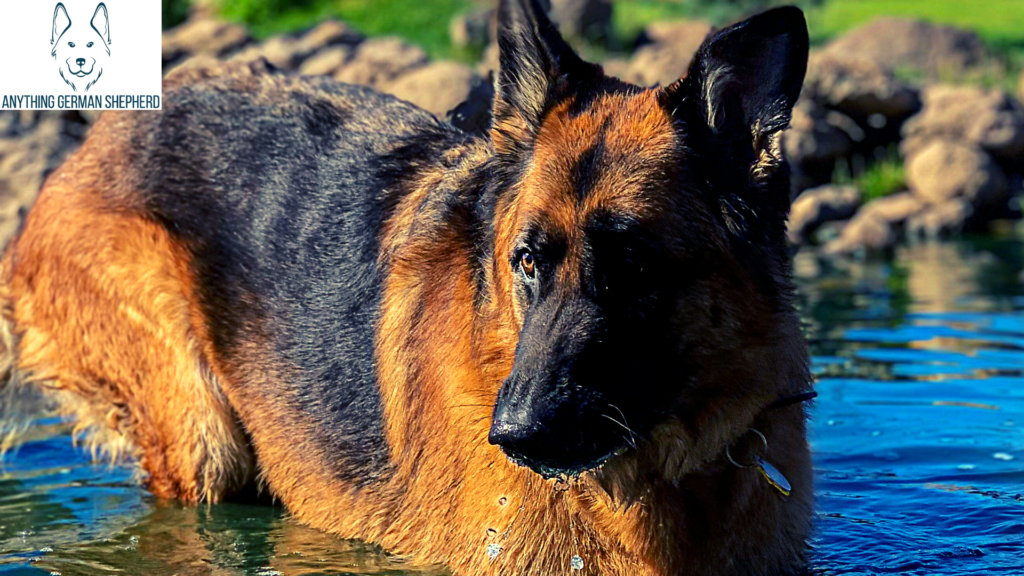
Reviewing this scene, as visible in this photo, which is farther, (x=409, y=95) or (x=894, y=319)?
(x=409, y=95)

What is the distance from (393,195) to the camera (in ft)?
17.1

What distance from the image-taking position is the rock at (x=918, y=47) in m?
22.8

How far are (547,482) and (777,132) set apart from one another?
1448 millimetres

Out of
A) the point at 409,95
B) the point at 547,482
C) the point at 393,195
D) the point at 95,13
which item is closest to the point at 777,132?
the point at 547,482

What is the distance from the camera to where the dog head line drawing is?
7.36 metres

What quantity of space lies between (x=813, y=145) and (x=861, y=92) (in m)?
1.24

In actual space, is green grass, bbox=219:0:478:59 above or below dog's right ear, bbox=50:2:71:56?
above

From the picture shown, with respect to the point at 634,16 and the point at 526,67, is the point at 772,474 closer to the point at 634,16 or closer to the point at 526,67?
the point at 526,67

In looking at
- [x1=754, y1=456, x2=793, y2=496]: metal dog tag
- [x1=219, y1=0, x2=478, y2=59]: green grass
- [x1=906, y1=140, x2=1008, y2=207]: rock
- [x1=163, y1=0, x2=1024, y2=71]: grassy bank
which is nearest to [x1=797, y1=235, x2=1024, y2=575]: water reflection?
[x1=754, y1=456, x2=793, y2=496]: metal dog tag

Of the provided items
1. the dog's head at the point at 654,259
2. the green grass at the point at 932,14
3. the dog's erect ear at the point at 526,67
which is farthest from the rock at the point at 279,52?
the green grass at the point at 932,14

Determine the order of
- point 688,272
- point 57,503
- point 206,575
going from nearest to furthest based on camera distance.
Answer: point 688,272
point 206,575
point 57,503

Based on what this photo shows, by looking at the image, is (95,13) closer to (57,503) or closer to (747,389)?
(57,503)

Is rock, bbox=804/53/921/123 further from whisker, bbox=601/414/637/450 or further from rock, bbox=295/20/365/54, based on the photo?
whisker, bbox=601/414/637/450

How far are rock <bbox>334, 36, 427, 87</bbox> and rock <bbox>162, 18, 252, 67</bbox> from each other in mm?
3439
